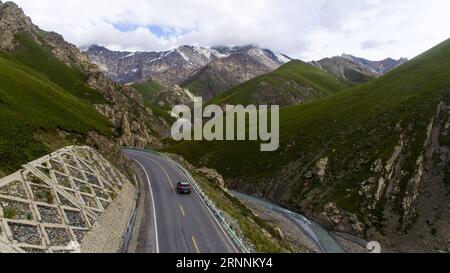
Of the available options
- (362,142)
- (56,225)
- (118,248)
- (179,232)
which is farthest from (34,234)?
(362,142)

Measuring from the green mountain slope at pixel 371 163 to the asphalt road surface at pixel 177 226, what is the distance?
3562 cm

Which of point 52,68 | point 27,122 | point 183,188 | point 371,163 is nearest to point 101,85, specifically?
point 52,68

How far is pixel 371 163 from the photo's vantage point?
269 feet

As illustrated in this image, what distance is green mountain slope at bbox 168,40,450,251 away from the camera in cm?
6919

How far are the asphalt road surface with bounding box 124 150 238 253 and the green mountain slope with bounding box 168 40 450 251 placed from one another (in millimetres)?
35617

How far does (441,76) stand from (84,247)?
107832 mm

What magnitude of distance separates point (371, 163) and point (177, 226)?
56203 mm

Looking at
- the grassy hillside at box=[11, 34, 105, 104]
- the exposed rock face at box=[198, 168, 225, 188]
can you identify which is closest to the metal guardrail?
the exposed rock face at box=[198, 168, 225, 188]

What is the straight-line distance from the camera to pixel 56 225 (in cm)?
2769

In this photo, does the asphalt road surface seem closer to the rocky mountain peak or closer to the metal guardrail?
the metal guardrail

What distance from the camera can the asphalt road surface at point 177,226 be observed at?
3359 cm

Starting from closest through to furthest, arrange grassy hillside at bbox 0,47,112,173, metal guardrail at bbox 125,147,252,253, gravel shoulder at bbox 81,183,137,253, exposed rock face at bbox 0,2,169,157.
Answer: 1. gravel shoulder at bbox 81,183,137,253
2. metal guardrail at bbox 125,147,252,253
3. grassy hillside at bbox 0,47,112,173
4. exposed rock face at bbox 0,2,169,157

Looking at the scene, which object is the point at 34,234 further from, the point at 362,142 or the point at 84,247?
the point at 362,142

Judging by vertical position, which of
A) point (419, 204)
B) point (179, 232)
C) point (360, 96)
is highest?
point (360, 96)
